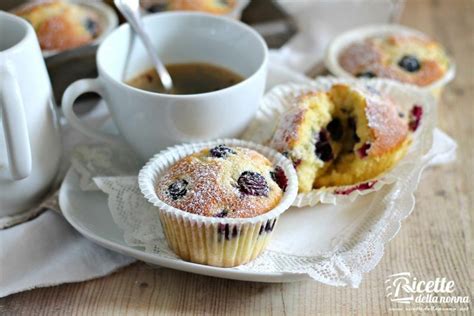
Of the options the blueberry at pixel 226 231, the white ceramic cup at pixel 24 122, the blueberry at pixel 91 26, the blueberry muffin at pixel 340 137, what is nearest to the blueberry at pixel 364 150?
the blueberry muffin at pixel 340 137

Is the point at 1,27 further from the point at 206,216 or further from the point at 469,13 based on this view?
the point at 469,13

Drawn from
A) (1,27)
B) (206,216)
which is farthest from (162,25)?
(206,216)

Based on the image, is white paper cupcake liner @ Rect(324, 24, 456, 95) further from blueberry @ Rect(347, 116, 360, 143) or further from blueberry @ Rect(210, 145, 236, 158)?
blueberry @ Rect(210, 145, 236, 158)

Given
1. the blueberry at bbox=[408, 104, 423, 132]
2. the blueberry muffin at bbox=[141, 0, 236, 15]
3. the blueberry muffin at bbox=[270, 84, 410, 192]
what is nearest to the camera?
the blueberry muffin at bbox=[270, 84, 410, 192]

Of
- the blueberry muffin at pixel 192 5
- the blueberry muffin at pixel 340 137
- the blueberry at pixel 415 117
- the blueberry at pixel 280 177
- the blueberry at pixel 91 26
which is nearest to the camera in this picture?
the blueberry at pixel 280 177

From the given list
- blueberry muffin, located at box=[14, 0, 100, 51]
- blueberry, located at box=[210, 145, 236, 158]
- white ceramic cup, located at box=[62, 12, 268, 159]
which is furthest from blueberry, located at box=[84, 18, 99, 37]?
blueberry, located at box=[210, 145, 236, 158]

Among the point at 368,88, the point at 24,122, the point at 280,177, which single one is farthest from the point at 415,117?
the point at 24,122

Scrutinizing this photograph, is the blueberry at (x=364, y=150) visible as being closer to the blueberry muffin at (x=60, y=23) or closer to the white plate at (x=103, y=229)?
the white plate at (x=103, y=229)
